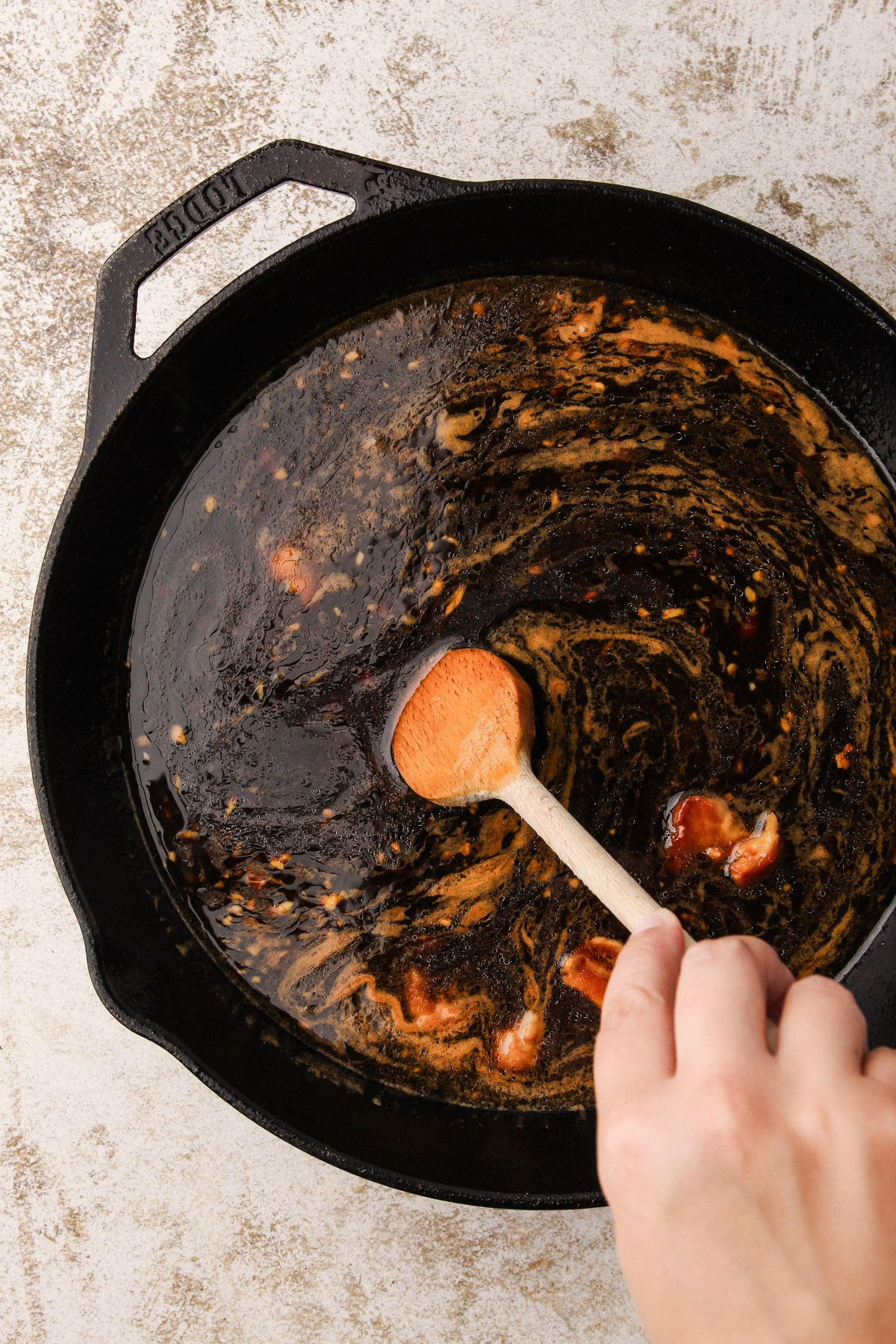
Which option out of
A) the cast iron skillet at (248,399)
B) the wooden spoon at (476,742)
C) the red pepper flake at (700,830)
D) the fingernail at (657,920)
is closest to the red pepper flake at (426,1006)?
the cast iron skillet at (248,399)

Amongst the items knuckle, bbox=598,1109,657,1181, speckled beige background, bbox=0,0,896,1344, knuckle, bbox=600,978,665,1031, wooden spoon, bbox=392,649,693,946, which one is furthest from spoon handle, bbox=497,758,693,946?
speckled beige background, bbox=0,0,896,1344

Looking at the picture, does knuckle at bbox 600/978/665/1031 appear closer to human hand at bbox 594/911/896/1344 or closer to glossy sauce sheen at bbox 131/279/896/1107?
human hand at bbox 594/911/896/1344

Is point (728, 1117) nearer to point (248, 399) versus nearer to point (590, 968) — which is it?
point (590, 968)

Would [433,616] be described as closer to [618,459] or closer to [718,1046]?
[618,459]

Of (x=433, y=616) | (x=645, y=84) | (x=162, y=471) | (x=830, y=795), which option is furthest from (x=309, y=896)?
(x=645, y=84)

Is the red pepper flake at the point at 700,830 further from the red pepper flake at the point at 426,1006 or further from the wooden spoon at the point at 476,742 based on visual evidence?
the red pepper flake at the point at 426,1006

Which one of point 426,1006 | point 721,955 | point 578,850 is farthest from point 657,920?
point 426,1006
